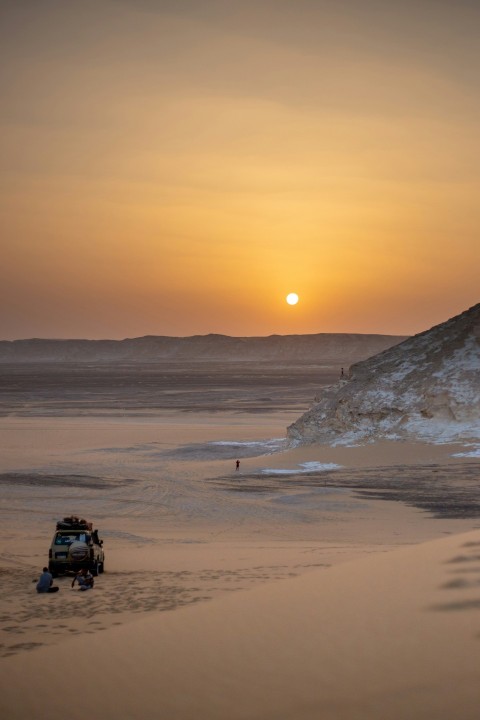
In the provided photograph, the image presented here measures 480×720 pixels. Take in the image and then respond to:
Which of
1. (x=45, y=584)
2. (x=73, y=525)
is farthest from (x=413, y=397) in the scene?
(x=45, y=584)

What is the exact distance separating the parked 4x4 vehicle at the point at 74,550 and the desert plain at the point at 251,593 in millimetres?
449

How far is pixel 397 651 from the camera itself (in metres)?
9.45

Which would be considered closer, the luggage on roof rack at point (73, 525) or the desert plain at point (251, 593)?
the desert plain at point (251, 593)

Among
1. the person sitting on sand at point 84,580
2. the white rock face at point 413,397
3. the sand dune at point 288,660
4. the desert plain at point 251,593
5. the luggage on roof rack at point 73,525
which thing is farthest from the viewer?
the white rock face at point 413,397

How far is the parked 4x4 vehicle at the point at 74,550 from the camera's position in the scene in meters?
16.4

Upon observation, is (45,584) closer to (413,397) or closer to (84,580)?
(84,580)

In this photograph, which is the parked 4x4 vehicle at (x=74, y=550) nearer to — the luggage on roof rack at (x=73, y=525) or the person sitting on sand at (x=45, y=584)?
the luggage on roof rack at (x=73, y=525)

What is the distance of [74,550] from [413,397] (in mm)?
28384

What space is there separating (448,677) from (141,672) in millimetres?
3294

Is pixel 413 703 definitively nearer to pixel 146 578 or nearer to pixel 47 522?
pixel 146 578

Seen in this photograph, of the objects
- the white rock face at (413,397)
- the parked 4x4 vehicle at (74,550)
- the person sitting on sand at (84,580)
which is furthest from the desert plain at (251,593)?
the white rock face at (413,397)

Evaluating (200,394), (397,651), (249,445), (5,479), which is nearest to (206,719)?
(397,651)

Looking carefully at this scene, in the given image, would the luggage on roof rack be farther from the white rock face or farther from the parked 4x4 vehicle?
the white rock face

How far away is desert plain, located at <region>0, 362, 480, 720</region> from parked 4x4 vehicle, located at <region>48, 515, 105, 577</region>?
1.47ft
